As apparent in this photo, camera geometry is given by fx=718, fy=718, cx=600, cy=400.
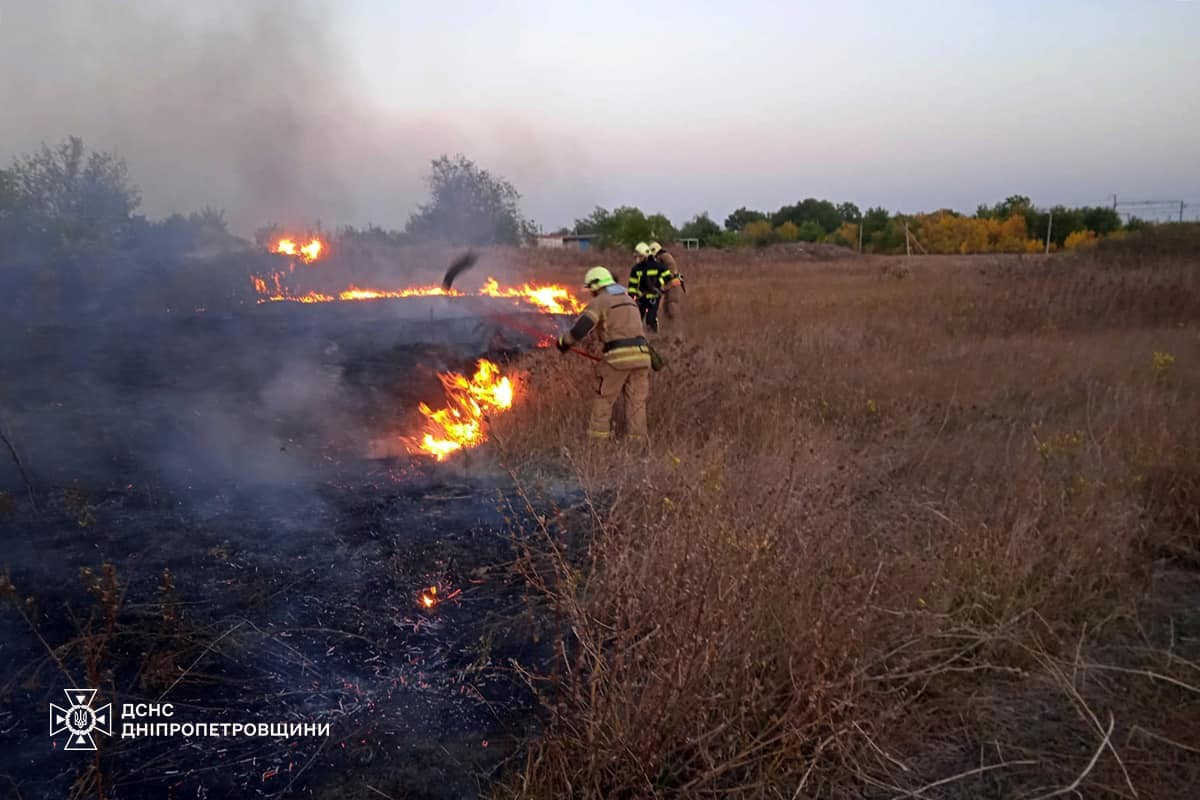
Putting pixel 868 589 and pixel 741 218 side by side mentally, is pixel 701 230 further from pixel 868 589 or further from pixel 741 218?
pixel 868 589

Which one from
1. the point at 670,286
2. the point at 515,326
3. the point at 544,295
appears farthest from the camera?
the point at 544,295

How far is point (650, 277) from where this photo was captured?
426 inches

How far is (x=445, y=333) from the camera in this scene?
9.98 metres

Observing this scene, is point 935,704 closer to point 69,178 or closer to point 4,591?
point 4,591

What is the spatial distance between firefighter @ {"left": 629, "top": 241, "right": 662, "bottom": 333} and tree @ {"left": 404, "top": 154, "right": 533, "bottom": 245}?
507 inches

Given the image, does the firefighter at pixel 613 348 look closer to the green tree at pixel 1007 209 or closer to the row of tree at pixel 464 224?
the row of tree at pixel 464 224

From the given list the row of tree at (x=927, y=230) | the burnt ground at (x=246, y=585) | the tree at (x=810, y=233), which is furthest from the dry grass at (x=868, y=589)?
the tree at (x=810, y=233)

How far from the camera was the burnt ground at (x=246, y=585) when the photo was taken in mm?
2738

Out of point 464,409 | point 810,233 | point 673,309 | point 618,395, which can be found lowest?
point 464,409

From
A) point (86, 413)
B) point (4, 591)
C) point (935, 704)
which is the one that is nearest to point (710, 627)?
point (935, 704)

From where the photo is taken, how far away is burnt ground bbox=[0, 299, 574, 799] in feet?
8.98

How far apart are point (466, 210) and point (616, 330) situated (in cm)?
1951

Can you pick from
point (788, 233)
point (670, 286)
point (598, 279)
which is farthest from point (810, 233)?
point (598, 279)
